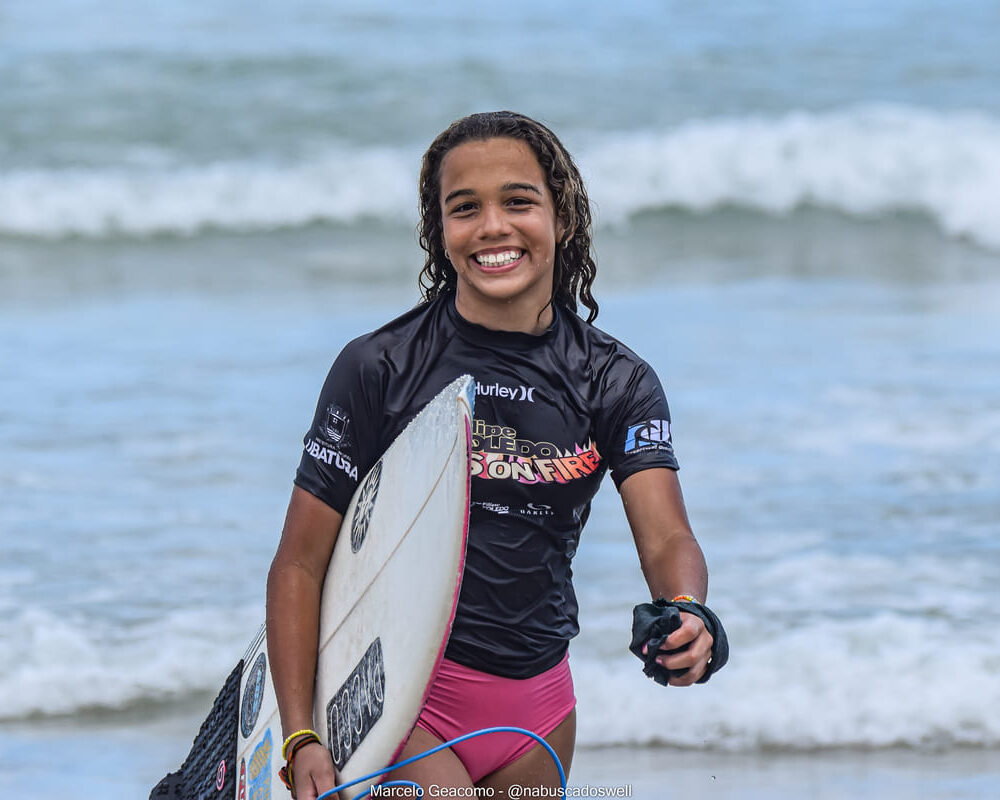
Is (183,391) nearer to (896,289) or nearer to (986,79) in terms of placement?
(896,289)

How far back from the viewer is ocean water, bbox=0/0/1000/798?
4234 mm

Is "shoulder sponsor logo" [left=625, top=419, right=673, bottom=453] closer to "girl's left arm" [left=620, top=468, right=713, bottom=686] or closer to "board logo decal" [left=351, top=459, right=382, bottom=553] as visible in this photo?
"girl's left arm" [left=620, top=468, right=713, bottom=686]

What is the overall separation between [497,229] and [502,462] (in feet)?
1.21

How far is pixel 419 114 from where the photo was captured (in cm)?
1284

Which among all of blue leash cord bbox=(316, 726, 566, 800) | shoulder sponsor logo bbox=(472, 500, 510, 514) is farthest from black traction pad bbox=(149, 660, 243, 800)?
shoulder sponsor logo bbox=(472, 500, 510, 514)

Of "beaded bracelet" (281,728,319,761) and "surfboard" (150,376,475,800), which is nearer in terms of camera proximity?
"surfboard" (150,376,475,800)

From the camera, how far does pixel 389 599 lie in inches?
84.8

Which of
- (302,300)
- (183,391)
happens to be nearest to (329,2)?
(302,300)

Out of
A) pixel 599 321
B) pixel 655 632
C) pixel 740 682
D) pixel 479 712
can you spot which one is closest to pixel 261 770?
pixel 479 712

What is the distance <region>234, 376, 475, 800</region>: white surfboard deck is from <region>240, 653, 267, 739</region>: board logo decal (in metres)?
0.11

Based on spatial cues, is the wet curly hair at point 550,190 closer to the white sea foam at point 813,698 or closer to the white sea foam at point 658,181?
the white sea foam at point 813,698

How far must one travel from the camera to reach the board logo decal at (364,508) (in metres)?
2.24

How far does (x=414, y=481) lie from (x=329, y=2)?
13158 millimetres

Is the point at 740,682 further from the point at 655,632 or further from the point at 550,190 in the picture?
the point at 655,632
